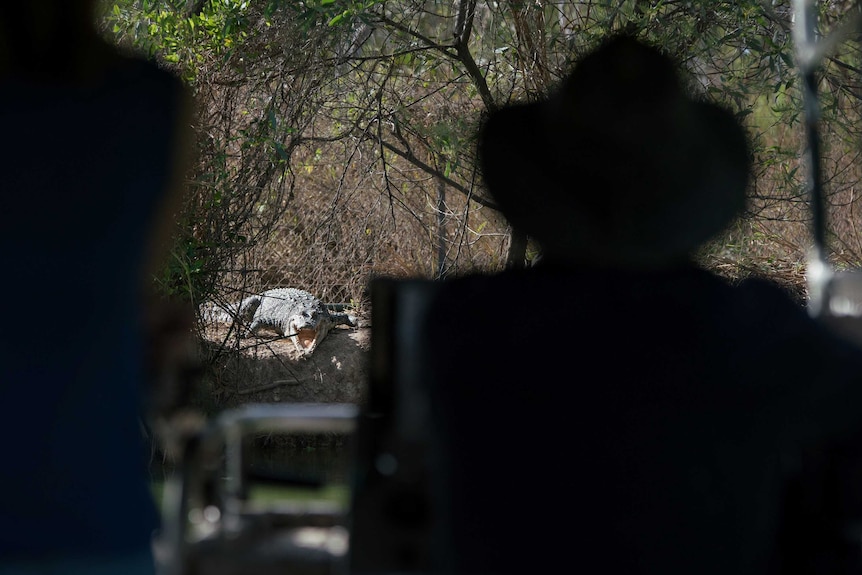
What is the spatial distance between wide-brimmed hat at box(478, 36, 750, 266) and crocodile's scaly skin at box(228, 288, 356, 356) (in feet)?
23.1

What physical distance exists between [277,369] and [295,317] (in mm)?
413

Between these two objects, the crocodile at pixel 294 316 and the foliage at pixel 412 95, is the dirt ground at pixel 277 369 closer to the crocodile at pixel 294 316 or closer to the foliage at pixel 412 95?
the crocodile at pixel 294 316

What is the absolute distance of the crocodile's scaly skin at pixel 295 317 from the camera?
8.28 metres

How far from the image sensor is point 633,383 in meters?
1.13

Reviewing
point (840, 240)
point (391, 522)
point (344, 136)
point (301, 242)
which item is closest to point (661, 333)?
point (391, 522)

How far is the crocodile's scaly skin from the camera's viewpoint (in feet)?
27.2

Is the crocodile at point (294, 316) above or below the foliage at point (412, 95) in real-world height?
below

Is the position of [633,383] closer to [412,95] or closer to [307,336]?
[412,95]

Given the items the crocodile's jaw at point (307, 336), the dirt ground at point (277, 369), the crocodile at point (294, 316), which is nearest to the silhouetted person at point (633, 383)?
the dirt ground at point (277, 369)

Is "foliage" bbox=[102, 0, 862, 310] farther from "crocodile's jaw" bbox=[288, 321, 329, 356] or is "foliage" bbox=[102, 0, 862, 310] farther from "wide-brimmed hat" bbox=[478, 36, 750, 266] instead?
"wide-brimmed hat" bbox=[478, 36, 750, 266]

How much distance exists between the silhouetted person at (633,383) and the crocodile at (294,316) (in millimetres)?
7037

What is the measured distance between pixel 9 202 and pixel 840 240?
7.11m

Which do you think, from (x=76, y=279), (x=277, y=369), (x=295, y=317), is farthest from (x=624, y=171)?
(x=295, y=317)

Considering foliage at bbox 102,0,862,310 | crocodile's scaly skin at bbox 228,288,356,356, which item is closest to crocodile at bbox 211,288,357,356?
crocodile's scaly skin at bbox 228,288,356,356
